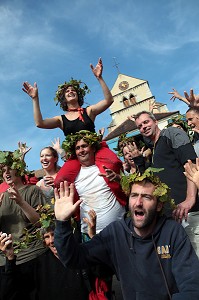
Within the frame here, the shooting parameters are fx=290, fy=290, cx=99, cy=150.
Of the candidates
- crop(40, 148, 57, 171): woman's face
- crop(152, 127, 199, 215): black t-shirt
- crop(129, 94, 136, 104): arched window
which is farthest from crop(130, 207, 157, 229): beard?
crop(129, 94, 136, 104): arched window

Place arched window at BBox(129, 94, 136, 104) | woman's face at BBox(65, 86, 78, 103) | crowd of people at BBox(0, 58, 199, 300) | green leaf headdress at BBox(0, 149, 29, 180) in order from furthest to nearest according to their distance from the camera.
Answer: arched window at BBox(129, 94, 136, 104) < woman's face at BBox(65, 86, 78, 103) < green leaf headdress at BBox(0, 149, 29, 180) < crowd of people at BBox(0, 58, 199, 300)

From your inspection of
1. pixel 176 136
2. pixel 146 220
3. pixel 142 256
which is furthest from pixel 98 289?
pixel 176 136

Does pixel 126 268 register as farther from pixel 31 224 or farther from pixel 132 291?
pixel 31 224

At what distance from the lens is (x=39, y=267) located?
338 centimetres

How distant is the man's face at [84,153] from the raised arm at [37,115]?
0.66 meters

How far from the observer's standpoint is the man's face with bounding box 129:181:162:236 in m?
2.61

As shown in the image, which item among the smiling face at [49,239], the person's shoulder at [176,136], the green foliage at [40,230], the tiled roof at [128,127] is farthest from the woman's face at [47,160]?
the tiled roof at [128,127]

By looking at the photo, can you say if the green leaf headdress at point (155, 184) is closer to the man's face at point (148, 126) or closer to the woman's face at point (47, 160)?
the man's face at point (148, 126)

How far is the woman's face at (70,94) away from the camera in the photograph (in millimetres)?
4305

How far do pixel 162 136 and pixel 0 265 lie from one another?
2.54 m

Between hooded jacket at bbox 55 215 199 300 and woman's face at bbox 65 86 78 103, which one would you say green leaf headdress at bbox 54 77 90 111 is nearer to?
woman's face at bbox 65 86 78 103

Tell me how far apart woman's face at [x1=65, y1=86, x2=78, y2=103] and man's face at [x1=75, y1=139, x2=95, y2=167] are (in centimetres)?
88

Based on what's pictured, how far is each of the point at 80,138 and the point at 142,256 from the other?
5.74 ft

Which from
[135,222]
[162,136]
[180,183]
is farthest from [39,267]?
[162,136]
